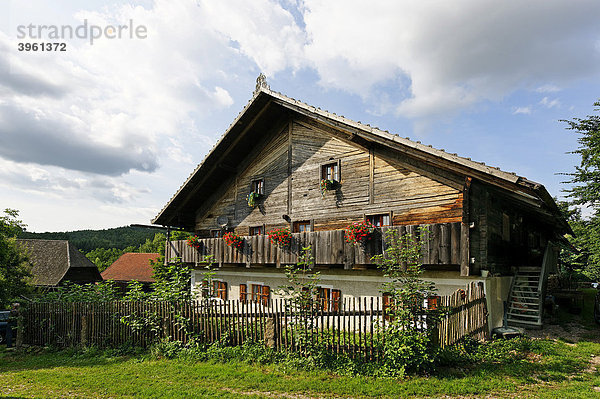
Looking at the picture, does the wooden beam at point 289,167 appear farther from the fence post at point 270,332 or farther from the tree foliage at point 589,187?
the tree foliage at point 589,187

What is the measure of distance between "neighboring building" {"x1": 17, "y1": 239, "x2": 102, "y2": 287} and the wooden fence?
26.0m

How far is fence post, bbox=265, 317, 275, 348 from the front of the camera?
943 cm

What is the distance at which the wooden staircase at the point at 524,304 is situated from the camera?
13594 millimetres

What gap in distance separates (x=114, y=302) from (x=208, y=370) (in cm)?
524

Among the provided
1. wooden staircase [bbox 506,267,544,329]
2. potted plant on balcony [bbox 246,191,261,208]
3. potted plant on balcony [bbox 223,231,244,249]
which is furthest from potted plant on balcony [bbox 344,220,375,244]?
→ potted plant on balcony [bbox 246,191,261,208]

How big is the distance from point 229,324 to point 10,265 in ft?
57.2

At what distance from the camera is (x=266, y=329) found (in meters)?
9.52

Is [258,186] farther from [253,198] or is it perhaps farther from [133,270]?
[133,270]

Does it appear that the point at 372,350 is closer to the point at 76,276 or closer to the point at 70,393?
the point at 70,393

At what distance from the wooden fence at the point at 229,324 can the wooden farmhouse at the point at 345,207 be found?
1.77 m

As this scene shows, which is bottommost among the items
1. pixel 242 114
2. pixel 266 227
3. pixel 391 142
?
pixel 266 227

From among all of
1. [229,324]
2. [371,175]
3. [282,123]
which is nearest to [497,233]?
[371,175]

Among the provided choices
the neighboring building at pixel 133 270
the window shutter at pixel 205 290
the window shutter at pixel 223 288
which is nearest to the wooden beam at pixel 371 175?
the window shutter at pixel 205 290

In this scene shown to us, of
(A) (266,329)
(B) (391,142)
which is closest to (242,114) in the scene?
(B) (391,142)
